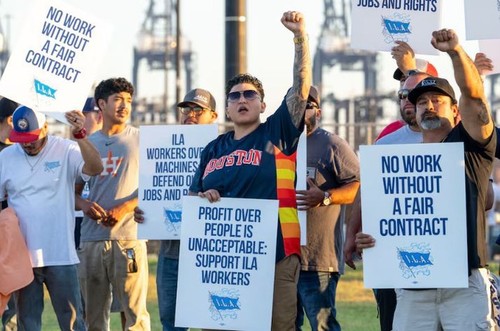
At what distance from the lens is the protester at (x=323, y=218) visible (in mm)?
9289

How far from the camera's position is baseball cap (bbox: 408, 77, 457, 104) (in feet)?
24.6

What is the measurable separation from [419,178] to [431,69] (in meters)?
2.20

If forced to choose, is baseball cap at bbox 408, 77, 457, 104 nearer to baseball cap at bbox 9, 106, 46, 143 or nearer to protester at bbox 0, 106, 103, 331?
protester at bbox 0, 106, 103, 331

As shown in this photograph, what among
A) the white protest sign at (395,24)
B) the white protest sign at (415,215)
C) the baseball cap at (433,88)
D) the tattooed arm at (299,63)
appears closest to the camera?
the white protest sign at (415,215)

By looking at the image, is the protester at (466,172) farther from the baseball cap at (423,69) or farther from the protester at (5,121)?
the protester at (5,121)

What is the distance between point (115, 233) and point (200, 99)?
4.22 ft

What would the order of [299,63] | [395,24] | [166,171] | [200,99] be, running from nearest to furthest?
[299,63] < [395,24] < [166,171] < [200,99]

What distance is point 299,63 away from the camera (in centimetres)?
799

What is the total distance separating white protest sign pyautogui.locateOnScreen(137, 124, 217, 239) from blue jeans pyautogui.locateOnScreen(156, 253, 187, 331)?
8.7 inches

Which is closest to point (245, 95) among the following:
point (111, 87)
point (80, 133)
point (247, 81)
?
point (247, 81)

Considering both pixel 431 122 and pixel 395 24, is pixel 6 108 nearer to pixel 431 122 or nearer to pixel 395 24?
pixel 395 24

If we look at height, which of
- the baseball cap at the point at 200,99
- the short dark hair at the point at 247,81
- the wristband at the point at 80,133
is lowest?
the wristband at the point at 80,133

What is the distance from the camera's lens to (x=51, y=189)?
9.84m

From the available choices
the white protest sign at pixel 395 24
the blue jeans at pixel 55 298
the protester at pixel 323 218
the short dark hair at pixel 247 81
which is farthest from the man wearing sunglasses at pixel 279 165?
the blue jeans at pixel 55 298
